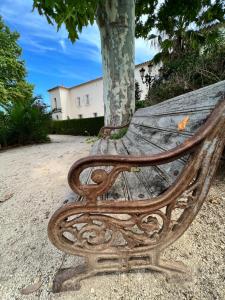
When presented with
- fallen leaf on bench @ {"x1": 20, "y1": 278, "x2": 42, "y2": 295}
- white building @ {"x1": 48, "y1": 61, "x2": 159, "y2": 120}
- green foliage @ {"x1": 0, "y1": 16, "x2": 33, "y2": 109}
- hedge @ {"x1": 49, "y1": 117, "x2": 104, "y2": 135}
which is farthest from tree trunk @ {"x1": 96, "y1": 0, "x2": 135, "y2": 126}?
white building @ {"x1": 48, "y1": 61, "x2": 159, "y2": 120}

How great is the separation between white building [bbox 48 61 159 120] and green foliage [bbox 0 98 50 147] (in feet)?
56.3

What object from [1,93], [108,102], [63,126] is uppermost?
[1,93]

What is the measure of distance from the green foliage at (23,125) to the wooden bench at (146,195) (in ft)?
28.1

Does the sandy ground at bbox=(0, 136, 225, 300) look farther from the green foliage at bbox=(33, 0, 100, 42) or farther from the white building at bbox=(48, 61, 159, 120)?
the white building at bbox=(48, 61, 159, 120)

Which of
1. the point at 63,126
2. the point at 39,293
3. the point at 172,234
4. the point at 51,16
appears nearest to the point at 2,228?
the point at 39,293

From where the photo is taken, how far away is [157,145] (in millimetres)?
1316

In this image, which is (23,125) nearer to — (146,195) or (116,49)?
(116,49)

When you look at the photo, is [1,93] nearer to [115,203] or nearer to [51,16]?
[51,16]

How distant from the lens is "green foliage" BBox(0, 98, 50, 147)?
28.3 ft

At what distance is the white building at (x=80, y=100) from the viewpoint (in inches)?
1083

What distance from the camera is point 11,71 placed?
1639cm

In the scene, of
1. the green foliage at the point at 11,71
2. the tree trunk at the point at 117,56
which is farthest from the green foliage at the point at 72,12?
the green foliage at the point at 11,71

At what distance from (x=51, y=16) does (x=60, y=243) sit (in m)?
3.80

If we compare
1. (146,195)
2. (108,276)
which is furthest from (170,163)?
(108,276)
